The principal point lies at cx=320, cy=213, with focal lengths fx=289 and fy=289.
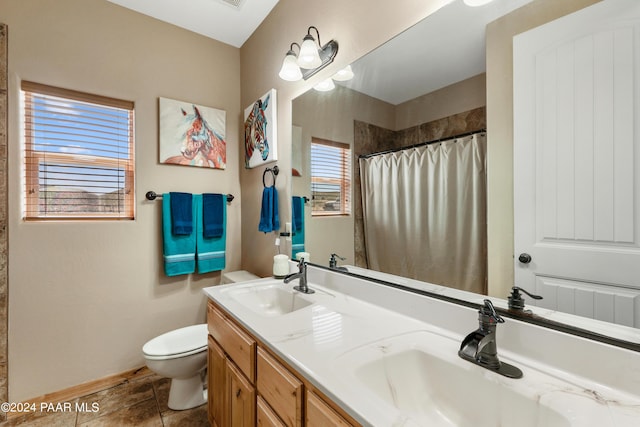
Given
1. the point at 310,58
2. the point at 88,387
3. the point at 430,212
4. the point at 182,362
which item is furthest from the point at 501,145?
the point at 88,387

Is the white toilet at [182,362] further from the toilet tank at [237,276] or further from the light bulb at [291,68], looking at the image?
the light bulb at [291,68]

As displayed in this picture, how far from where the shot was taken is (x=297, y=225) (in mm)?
1833

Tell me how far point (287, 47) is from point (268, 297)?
161 cm

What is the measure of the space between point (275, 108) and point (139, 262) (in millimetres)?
1480

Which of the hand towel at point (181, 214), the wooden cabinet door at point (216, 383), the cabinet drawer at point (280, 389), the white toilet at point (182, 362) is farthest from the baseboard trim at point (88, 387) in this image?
the cabinet drawer at point (280, 389)

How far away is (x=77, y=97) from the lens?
6.24 ft

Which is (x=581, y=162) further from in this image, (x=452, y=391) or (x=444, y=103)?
(x=452, y=391)

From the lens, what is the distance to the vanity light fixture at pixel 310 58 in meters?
1.49

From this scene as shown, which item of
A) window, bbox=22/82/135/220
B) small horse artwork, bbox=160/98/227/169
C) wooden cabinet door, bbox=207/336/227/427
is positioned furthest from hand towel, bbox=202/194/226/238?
wooden cabinet door, bbox=207/336/227/427

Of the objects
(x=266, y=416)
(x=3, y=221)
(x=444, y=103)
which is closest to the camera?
(x=266, y=416)

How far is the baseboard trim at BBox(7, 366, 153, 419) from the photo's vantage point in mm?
1800

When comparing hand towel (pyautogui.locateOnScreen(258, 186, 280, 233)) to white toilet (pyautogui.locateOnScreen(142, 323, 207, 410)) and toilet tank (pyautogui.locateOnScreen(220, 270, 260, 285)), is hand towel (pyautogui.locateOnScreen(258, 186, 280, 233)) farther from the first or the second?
white toilet (pyautogui.locateOnScreen(142, 323, 207, 410))

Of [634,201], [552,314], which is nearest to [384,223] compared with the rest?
[552,314]

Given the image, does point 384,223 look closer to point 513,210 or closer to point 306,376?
point 513,210
